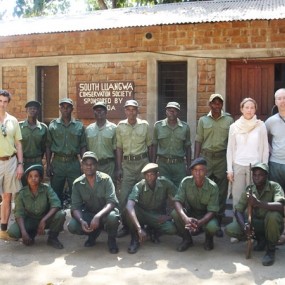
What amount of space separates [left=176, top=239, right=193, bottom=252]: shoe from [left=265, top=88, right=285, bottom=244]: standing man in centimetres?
125

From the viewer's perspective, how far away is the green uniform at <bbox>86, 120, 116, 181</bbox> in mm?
5762

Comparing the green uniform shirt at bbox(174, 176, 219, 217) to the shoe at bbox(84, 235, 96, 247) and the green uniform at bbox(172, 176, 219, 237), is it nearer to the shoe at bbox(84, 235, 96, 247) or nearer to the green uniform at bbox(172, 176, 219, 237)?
the green uniform at bbox(172, 176, 219, 237)

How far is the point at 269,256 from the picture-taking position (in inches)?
175

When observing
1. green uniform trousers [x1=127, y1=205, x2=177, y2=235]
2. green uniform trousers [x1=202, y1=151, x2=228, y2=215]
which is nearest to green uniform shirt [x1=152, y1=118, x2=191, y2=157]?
green uniform trousers [x1=202, y1=151, x2=228, y2=215]

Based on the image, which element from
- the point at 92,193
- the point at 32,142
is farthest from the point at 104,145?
the point at 32,142

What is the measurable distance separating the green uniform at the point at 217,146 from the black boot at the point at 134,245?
1.23 meters

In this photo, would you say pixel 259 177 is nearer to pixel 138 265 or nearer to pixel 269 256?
pixel 269 256

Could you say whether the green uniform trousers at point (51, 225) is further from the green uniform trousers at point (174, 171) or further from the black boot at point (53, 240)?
the green uniform trousers at point (174, 171)

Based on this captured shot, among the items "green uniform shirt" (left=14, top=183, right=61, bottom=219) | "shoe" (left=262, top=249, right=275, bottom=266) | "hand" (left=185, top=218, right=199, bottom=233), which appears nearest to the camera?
"shoe" (left=262, top=249, right=275, bottom=266)

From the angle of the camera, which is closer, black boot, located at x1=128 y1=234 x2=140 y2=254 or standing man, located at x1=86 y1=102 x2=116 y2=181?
black boot, located at x1=128 y1=234 x2=140 y2=254

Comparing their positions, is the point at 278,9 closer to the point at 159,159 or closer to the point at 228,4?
the point at 228,4

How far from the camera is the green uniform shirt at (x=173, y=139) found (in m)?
5.65

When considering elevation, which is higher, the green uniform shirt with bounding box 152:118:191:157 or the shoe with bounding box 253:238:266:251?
the green uniform shirt with bounding box 152:118:191:157

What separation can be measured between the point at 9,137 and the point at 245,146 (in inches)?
116
